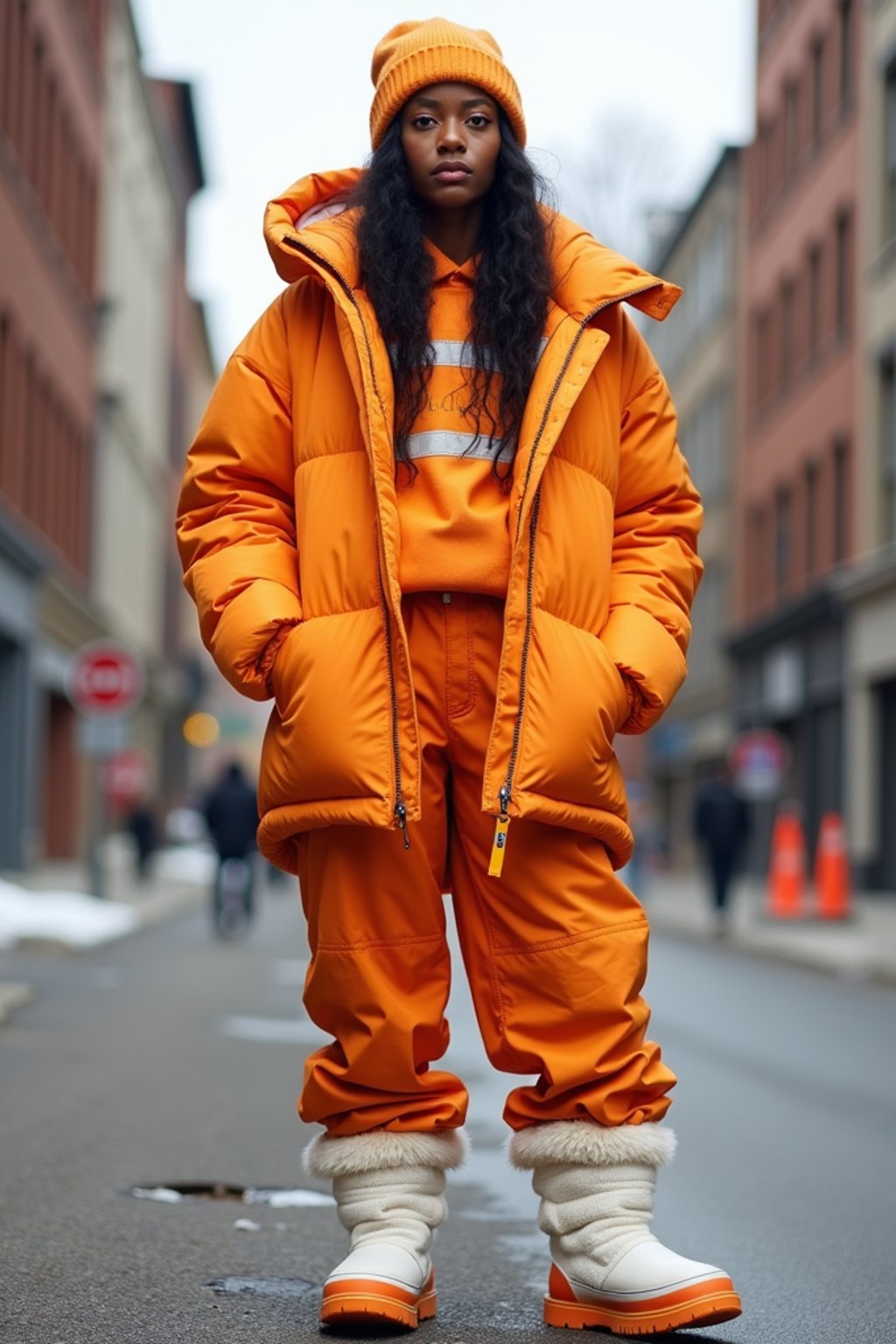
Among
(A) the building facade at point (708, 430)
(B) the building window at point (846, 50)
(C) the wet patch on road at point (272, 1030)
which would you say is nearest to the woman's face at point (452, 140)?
(C) the wet patch on road at point (272, 1030)

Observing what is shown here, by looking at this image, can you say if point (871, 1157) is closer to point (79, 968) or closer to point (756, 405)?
point (79, 968)

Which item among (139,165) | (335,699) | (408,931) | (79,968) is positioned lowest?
(79,968)

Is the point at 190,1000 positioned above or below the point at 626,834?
below

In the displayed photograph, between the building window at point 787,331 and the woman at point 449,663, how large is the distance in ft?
110

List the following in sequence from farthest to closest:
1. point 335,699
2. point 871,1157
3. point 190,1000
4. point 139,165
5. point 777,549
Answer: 1. point 139,165
2. point 777,549
3. point 190,1000
4. point 871,1157
5. point 335,699

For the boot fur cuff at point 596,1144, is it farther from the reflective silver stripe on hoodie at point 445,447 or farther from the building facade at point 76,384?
the building facade at point 76,384

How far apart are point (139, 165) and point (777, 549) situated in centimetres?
1792

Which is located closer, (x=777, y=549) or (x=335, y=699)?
(x=335, y=699)

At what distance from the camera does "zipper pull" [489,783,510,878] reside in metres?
3.49

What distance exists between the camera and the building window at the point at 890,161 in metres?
29.7

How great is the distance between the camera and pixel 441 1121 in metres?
3.69

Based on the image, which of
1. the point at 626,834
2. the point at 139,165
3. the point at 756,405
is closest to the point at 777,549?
the point at 756,405

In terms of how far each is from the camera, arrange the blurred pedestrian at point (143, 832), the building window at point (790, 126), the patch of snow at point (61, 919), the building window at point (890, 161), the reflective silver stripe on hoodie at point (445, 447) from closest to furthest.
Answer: the reflective silver stripe on hoodie at point (445, 447), the patch of snow at point (61, 919), the building window at point (890, 161), the blurred pedestrian at point (143, 832), the building window at point (790, 126)

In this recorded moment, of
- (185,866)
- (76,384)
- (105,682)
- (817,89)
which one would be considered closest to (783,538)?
(817,89)
